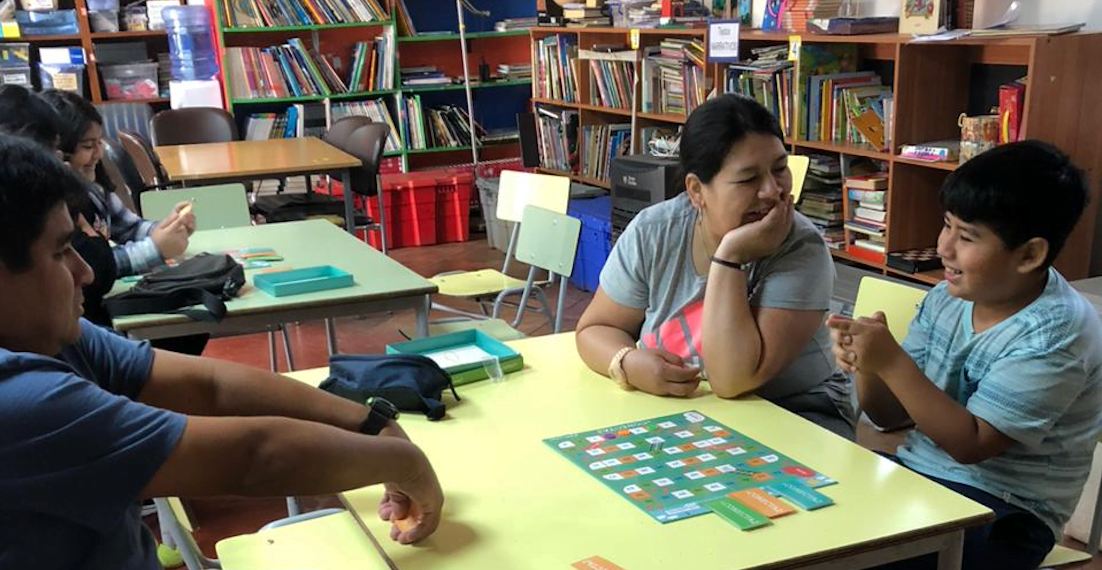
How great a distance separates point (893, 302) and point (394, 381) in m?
1.09

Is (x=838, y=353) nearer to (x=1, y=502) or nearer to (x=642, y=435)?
(x=642, y=435)

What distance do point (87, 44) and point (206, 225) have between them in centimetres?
332

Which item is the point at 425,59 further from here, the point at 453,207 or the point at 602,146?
the point at 602,146

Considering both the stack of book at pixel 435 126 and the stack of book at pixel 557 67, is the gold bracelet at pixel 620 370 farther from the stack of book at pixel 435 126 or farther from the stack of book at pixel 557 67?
the stack of book at pixel 435 126

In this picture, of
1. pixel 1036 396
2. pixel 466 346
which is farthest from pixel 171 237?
pixel 1036 396

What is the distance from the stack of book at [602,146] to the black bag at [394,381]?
151 inches

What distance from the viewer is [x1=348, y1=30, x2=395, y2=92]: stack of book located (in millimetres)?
6402

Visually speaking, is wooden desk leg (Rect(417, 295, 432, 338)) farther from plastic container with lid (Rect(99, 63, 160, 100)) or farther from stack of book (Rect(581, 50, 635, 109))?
plastic container with lid (Rect(99, 63, 160, 100))

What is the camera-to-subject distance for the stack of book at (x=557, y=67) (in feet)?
19.4

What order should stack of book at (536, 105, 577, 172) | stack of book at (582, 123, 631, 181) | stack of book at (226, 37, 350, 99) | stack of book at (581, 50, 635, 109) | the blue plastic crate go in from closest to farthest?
the blue plastic crate < stack of book at (581, 50, 635, 109) < stack of book at (582, 123, 631, 181) < stack of book at (536, 105, 577, 172) < stack of book at (226, 37, 350, 99)

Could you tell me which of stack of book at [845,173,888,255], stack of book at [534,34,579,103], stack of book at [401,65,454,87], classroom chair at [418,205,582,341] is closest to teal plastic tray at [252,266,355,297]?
classroom chair at [418,205,582,341]

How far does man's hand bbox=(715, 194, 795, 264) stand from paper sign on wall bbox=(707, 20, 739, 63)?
2.69m

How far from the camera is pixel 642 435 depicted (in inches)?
61.2

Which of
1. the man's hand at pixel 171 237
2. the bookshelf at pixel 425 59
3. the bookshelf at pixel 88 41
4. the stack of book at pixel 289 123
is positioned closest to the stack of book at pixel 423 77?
the bookshelf at pixel 425 59
